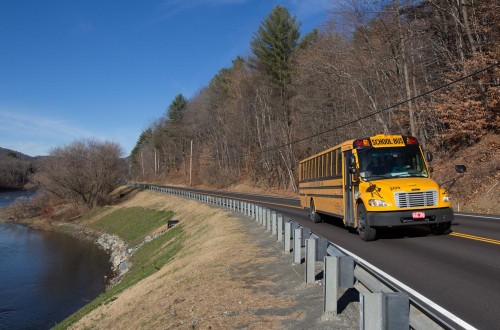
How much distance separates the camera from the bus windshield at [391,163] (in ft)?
37.8

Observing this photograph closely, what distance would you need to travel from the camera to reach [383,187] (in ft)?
35.0

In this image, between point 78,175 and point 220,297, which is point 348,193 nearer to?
point 220,297

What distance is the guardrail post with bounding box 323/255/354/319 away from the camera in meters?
5.92

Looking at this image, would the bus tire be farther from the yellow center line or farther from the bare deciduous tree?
the bare deciduous tree

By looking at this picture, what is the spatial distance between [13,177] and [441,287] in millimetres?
176477

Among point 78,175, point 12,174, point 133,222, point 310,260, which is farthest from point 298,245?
point 12,174

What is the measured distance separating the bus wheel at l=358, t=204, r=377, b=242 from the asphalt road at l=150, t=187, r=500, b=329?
0.20 meters

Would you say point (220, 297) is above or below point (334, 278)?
below

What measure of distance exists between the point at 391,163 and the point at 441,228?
216 centimetres

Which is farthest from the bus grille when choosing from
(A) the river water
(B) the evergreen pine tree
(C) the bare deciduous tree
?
(C) the bare deciduous tree

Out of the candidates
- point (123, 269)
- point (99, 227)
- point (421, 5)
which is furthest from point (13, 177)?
point (421, 5)

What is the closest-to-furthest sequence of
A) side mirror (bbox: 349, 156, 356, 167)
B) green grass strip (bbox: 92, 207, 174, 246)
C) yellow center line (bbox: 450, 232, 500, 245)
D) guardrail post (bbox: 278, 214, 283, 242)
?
yellow center line (bbox: 450, 232, 500, 245) < side mirror (bbox: 349, 156, 356, 167) < guardrail post (bbox: 278, 214, 283, 242) < green grass strip (bbox: 92, 207, 174, 246)

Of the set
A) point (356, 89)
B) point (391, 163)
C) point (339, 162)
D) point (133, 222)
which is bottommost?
point (133, 222)

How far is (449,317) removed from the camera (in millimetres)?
5191
